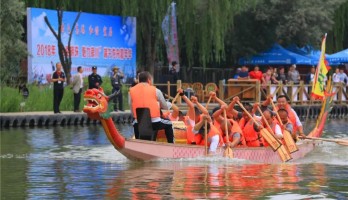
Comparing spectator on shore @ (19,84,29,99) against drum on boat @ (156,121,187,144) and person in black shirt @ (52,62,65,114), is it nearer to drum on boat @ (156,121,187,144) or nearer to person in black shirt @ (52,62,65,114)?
person in black shirt @ (52,62,65,114)

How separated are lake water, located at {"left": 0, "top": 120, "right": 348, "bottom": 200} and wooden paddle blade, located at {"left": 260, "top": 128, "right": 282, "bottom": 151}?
1.69ft

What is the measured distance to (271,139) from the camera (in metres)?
19.9

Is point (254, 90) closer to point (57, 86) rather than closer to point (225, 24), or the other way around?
point (225, 24)

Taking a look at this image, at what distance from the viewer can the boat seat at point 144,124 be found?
60.8 ft

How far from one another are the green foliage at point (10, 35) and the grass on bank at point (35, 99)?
591mm

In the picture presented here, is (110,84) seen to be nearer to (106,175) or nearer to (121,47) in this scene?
(121,47)

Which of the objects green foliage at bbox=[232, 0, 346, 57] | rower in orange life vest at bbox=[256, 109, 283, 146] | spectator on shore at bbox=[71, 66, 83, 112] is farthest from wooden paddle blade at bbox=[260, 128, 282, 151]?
green foliage at bbox=[232, 0, 346, 57]

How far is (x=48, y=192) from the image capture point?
47.3 ft

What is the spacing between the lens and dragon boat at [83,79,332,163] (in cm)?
1788

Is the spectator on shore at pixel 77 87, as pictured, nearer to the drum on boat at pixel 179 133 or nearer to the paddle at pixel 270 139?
the drum on boat at pixel 179 133

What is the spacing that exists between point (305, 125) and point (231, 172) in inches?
681

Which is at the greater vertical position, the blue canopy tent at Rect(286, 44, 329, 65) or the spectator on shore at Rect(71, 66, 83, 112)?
the blue canopy tent at Rect(286, 44, 329, 65)

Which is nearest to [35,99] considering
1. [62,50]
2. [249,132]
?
[62,50]

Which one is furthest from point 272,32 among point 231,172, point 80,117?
point 231,172
